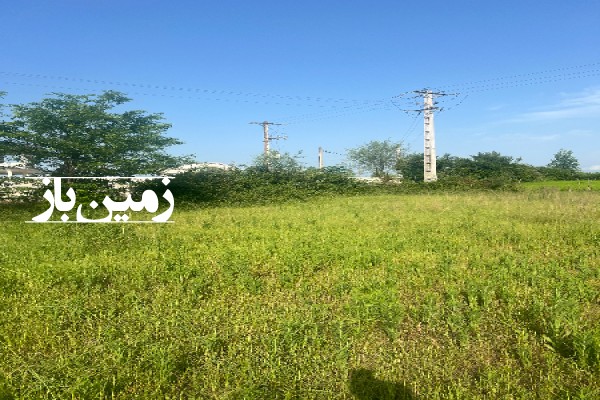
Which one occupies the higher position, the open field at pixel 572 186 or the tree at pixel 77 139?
the tree at pixel 77 139

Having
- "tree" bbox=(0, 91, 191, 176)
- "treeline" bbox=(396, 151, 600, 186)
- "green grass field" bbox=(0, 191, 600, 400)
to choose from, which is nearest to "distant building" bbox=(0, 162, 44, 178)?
"tree" bbox=(0, 91, 191, 176)

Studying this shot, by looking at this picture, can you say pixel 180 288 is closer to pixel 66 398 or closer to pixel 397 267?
pixel 66 398

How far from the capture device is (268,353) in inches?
131

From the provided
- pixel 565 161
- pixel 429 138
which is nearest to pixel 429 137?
pixel 429 138

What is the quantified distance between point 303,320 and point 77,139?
65.9 ft

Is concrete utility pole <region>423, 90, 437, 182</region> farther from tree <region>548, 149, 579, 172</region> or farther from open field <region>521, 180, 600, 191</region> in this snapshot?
tree <region>548, 149, 579, 172</region>

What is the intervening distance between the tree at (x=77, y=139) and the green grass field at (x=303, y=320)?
13.6m

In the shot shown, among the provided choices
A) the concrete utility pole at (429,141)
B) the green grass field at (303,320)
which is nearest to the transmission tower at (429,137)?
the concrete utility pole at (429,141)

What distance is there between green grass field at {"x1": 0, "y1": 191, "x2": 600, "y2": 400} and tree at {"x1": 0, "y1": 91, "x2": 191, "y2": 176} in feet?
44.6

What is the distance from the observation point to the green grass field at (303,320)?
296 cm

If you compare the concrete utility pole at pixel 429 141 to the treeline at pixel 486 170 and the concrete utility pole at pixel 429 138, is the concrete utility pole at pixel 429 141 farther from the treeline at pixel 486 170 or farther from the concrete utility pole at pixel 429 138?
the treeline at pixel 486 170

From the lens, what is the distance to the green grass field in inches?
116

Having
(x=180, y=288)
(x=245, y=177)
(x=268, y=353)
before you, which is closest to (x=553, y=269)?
(x=268, y=353)

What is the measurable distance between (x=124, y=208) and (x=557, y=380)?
14634 mm
